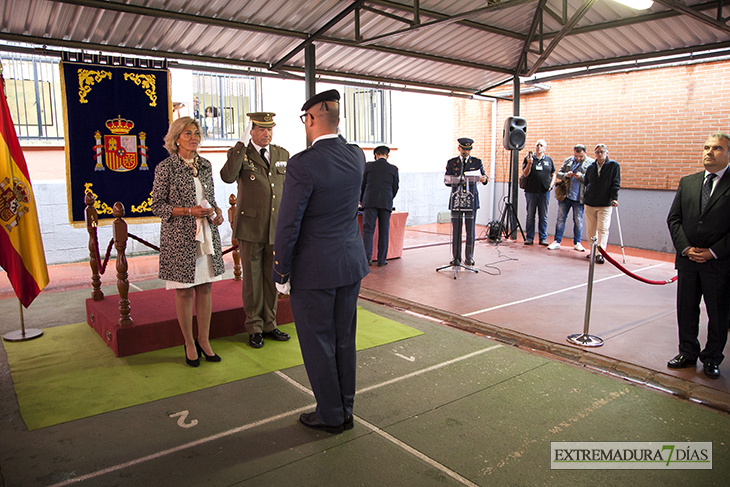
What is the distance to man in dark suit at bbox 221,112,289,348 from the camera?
3939mm

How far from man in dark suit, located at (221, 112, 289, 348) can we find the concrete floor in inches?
18.3

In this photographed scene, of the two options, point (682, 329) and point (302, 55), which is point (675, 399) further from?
point (302, 55)

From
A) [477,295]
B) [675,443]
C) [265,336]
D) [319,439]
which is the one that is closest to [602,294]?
[477,295]

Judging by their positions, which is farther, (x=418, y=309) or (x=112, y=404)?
(x=418, y=309)

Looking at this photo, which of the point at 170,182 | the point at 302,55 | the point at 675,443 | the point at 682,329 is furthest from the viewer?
the point at 302,55

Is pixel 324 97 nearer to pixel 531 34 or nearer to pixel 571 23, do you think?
pixel 571 23

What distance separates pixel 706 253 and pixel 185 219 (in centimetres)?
362

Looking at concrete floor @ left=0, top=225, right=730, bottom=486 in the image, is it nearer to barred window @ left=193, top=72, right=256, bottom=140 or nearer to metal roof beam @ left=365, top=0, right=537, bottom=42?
metal roof beam @ left=365, top=0, right=537, bottom=42

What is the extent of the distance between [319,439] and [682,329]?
2.82 metres

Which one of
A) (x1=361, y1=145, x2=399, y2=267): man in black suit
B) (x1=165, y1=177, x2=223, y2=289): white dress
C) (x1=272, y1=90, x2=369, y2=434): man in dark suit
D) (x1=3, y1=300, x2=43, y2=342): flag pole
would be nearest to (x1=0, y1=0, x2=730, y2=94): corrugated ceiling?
(x1=361, y1=145, x2=399, y2=267): man in black suit

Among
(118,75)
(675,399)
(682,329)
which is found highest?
(118,75)

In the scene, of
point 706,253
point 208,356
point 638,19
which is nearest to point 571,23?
point 638,19

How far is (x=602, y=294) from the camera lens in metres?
5.88

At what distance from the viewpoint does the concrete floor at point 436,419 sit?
2.47m
